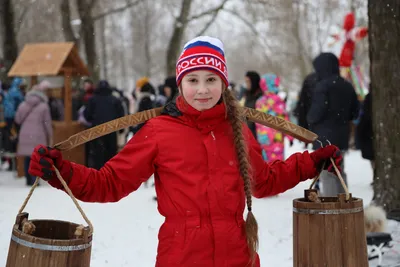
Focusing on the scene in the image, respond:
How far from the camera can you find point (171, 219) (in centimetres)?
282

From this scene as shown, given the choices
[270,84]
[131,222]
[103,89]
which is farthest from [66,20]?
[131,222]

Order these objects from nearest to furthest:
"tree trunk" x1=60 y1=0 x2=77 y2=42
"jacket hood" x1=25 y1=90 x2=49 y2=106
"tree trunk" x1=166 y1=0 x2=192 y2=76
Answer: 1. "jacket hood" x1=25 y1=90 x2=49 y2=106
2. "tree trunk" x1=60 y1=0 x2=77 y2=42
3. "tree trunk" x1=166 y1=0 x2=192 y2=76

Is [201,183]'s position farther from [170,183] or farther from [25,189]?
[25,189]

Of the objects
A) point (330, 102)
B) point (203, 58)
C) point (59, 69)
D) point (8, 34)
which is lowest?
point (203, 58)

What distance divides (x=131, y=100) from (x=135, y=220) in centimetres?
1256

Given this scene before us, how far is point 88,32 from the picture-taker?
64.7 feet

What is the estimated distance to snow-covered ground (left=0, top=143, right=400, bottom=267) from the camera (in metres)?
5.77

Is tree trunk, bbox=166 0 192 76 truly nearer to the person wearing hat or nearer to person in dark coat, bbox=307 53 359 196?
the person wearing hat

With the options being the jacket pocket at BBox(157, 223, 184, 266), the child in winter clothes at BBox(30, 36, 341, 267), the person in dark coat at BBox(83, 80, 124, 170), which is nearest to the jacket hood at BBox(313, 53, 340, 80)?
the person in dark coat at BBox(83, 80, 124, 170)

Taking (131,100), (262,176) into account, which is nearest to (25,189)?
(262,176)

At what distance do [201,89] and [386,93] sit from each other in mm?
3847

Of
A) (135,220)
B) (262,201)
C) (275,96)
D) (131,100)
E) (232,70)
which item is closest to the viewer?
(135,220)

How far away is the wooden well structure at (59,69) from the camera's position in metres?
11.6

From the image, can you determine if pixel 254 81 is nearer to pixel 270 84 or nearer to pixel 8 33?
pixel 270 84
